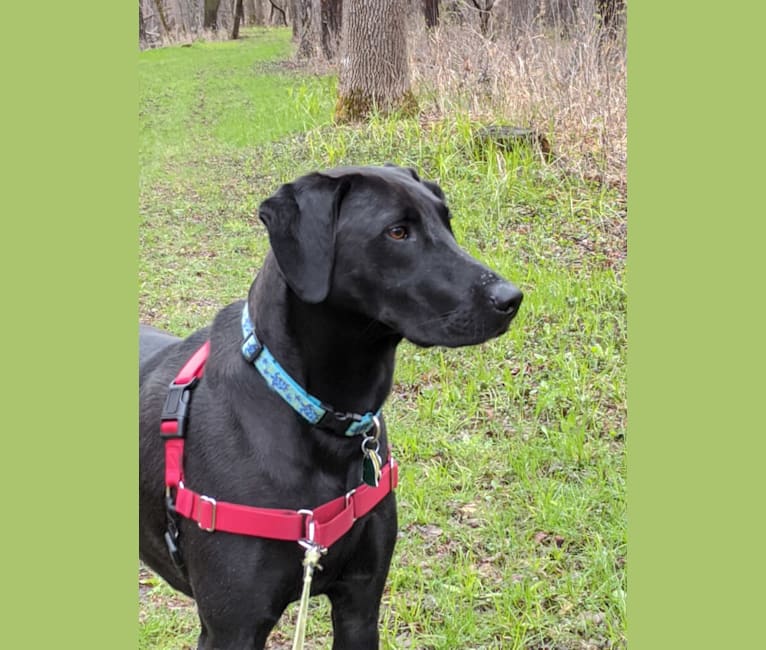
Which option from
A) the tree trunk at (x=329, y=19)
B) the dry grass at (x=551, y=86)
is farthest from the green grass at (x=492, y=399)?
the tree trunk at (x=329, y=19)

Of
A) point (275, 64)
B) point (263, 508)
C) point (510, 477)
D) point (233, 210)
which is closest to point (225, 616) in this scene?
point (263, 508)

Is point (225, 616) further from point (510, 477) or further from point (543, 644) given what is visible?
point (510, 477)

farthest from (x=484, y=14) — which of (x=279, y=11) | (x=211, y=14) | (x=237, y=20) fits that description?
(x=279, y=11)

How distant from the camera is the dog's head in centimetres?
246

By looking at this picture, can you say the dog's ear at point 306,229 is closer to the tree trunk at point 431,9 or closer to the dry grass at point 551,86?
the dry grass at point 551,86

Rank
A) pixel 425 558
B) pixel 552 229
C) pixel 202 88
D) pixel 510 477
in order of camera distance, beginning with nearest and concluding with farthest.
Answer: pixel 425 558, pixel 510 477, pixel 552 229, pixel 202 88

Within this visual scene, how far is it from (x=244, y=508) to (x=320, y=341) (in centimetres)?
51

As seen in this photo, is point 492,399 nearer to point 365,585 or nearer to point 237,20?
point 365,585

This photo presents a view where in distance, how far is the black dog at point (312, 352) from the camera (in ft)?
8.05

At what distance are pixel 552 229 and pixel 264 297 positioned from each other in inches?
201

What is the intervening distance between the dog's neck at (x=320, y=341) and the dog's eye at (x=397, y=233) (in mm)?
252

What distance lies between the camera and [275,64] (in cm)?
2173

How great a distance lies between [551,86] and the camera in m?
8.52

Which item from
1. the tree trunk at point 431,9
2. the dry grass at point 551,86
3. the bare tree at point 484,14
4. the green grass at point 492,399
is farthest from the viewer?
the tree trunk at point 431,9
